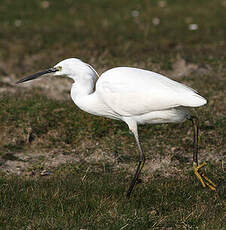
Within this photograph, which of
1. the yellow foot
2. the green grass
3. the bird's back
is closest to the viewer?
the green grass

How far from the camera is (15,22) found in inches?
404

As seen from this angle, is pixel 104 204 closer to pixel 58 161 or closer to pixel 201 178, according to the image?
pixel 201 178

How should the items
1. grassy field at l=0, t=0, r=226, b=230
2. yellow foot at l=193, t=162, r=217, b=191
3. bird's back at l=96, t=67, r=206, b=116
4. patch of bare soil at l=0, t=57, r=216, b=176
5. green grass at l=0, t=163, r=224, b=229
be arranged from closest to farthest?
green grass at l=0, t=163, r=224, b=229 → grassy field at l=0, t=0, r=226, b=230 → bird's back at l=96, t=67, r=206, b=116 → yellow foot at l=193, t=162, r=217, b=191 → patch of bare soil at l=0, t=57, r=216, b=176

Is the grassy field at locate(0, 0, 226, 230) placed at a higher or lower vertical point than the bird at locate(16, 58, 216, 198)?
lower

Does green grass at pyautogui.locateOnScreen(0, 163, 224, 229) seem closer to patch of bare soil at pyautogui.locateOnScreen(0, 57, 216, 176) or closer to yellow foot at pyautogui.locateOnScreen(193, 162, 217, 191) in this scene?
yellow foot at pyautogui.locateOnScreen(193, 162, 217, 191)

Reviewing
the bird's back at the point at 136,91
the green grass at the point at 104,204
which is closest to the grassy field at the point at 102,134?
the green grass at the point at 104,204

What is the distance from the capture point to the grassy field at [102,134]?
3.85 metres

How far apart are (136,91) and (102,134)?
160 centimetres

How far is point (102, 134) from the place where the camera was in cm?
575

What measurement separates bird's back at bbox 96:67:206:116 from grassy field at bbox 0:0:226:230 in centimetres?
69

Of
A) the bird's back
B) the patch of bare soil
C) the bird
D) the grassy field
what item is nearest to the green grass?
the grassy field

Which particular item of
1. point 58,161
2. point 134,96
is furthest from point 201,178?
point 58,161

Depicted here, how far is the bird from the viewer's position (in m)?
4.13

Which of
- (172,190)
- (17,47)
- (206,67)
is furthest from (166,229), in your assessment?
(17,47)
